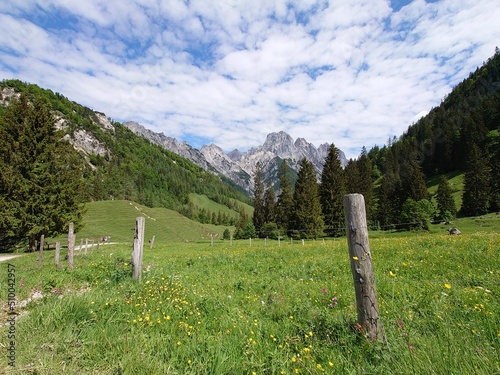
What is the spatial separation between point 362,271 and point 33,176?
40311mm

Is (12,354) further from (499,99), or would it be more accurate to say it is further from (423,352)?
(499,99)

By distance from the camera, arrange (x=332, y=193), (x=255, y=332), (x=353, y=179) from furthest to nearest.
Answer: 1. (x=353, y=179)
2. (x=332, y=193)
3. (x=255, y=332)

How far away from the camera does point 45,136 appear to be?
34.8 metres

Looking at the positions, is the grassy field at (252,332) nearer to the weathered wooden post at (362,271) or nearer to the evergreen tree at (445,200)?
the weathered wooden post at (362,271)

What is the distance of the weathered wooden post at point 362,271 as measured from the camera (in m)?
4.34

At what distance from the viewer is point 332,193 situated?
189 ft

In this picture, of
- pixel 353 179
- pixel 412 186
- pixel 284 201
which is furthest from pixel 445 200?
pixel 284 201

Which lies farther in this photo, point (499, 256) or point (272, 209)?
point (272, 209)

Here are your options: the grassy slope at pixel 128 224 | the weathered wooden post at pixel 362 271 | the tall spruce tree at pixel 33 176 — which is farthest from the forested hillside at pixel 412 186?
the tall spruce tree at pixel 33 176

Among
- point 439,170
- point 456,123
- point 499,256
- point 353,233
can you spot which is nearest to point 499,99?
point 456,123

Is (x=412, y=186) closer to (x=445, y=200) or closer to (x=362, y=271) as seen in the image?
(x=445, y=200)

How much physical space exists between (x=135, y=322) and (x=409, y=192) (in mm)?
81276

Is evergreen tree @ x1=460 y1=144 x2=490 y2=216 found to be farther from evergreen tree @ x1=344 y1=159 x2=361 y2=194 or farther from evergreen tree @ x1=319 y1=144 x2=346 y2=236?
evergreen tree @ x1=319 y1=144 x2=346 y2=236

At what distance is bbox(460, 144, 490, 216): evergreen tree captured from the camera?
6406 cm
